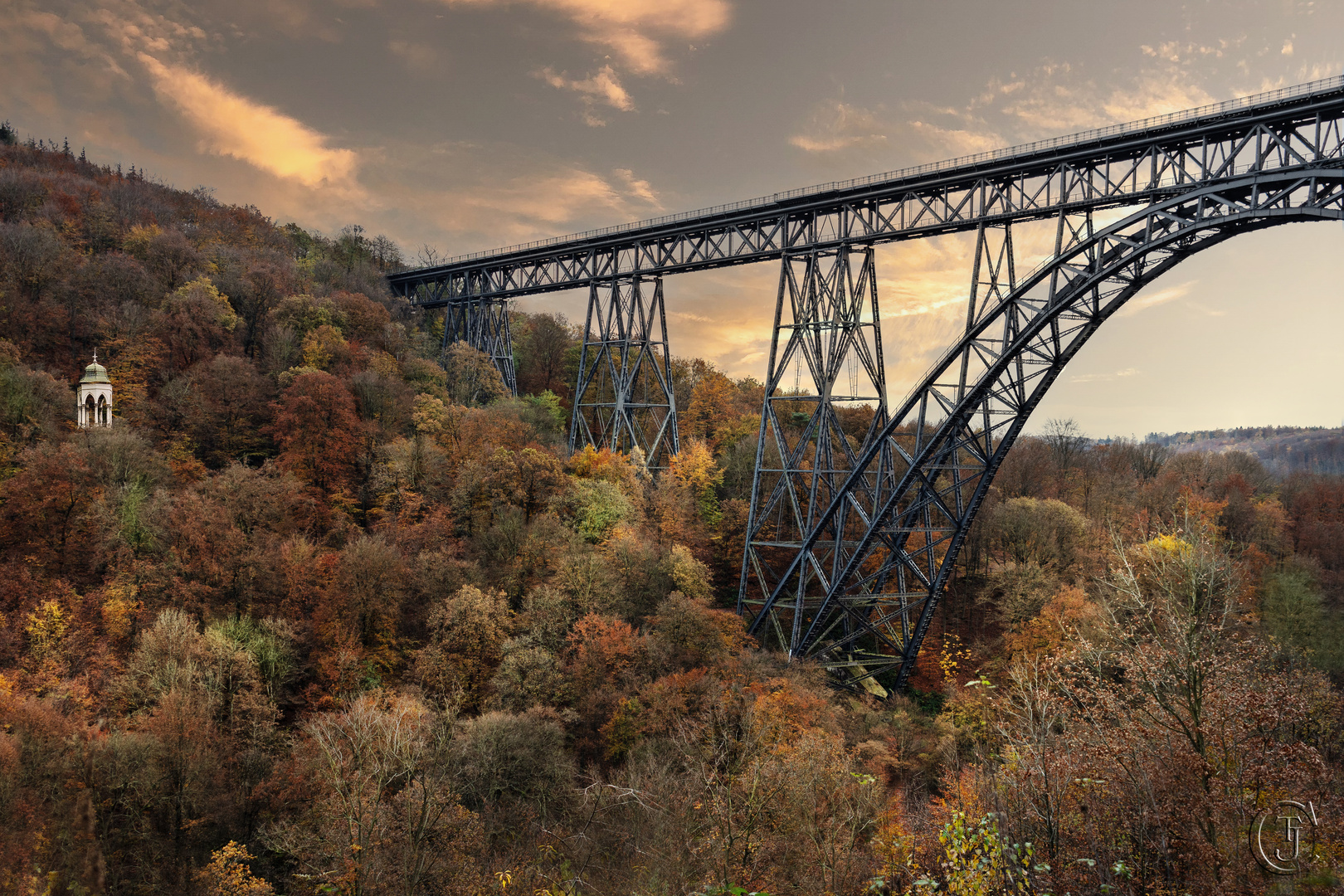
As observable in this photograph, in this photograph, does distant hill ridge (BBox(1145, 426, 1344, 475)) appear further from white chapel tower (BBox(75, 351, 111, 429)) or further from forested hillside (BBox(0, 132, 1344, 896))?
white chapel tower (BBox(75, 351, 111, 429))

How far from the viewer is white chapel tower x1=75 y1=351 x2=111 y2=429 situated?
30.9 meters

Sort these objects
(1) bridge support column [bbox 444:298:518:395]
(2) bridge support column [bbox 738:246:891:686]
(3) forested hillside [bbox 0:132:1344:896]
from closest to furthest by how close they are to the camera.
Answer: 1. (3) forested hillside [bbox 0:132:1344:896]
2. (2) bridge support column [bbox 738:246:891:686]
3. (1) bridge support column [bbox 444:298:518:395]

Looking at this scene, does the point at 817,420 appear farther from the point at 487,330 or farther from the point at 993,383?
the point at 487,330

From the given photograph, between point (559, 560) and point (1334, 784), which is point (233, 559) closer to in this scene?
point (559, 560)

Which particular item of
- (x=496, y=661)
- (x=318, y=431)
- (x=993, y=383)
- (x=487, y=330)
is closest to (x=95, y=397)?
(x=318, y=431)

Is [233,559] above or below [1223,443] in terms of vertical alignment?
below

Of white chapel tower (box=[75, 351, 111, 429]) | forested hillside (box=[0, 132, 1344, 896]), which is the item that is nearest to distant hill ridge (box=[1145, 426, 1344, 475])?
forested hillside (box=[0, 132, 1344, 896])

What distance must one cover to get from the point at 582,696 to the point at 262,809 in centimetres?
880

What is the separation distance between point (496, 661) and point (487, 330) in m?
25.8

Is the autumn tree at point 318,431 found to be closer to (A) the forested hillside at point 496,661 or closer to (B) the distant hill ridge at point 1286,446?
(A) the forested hillside at point 496,661

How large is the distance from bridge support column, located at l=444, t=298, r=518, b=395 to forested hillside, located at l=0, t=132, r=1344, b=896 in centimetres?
276

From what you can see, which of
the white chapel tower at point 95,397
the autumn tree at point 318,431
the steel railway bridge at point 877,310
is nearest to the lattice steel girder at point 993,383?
the steel railway bridge at point 877,310

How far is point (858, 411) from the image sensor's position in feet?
131

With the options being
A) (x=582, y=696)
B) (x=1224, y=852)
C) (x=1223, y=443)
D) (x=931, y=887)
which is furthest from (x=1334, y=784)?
(x=1223, y=443)
